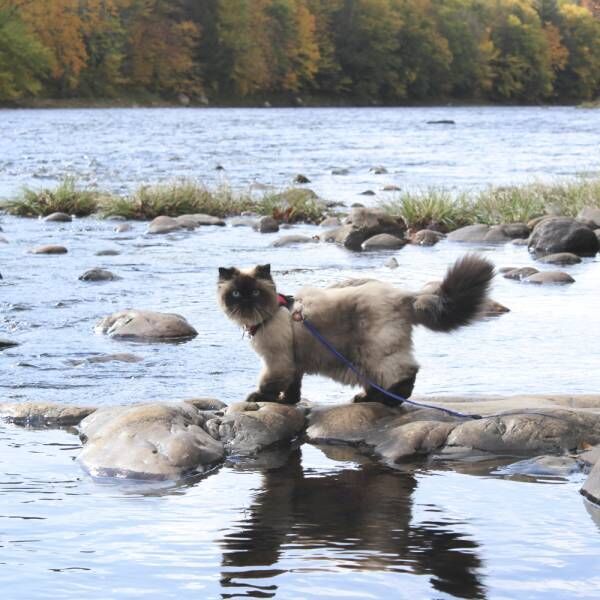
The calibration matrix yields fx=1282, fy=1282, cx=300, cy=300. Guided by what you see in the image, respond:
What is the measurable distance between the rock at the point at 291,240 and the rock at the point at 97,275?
11.3 ft

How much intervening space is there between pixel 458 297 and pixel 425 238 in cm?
1048

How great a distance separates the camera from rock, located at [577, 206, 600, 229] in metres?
17.5

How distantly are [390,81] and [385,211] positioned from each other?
88.6 meters

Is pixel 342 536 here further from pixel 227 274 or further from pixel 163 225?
pixel 163 225

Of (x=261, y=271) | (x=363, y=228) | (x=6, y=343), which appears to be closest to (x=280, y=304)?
(x=261, y=271)

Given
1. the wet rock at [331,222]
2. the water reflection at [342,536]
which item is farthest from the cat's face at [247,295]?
the wet rock at [331,222]

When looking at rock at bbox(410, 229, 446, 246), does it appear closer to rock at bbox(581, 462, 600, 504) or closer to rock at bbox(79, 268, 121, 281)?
rock at bbox(79, 268, 121, 281)

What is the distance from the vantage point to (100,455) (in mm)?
6223

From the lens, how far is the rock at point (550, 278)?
13405 millimetres

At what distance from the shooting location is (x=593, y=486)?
5.60 m

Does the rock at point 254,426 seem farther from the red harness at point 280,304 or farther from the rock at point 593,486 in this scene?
the rock at point 593,486

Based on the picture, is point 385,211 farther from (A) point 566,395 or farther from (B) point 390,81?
(B) point 390,81

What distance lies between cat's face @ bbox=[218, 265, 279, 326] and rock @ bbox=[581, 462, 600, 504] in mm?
1933

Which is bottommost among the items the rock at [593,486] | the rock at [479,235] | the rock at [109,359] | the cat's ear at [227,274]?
the rock at [109,359]
